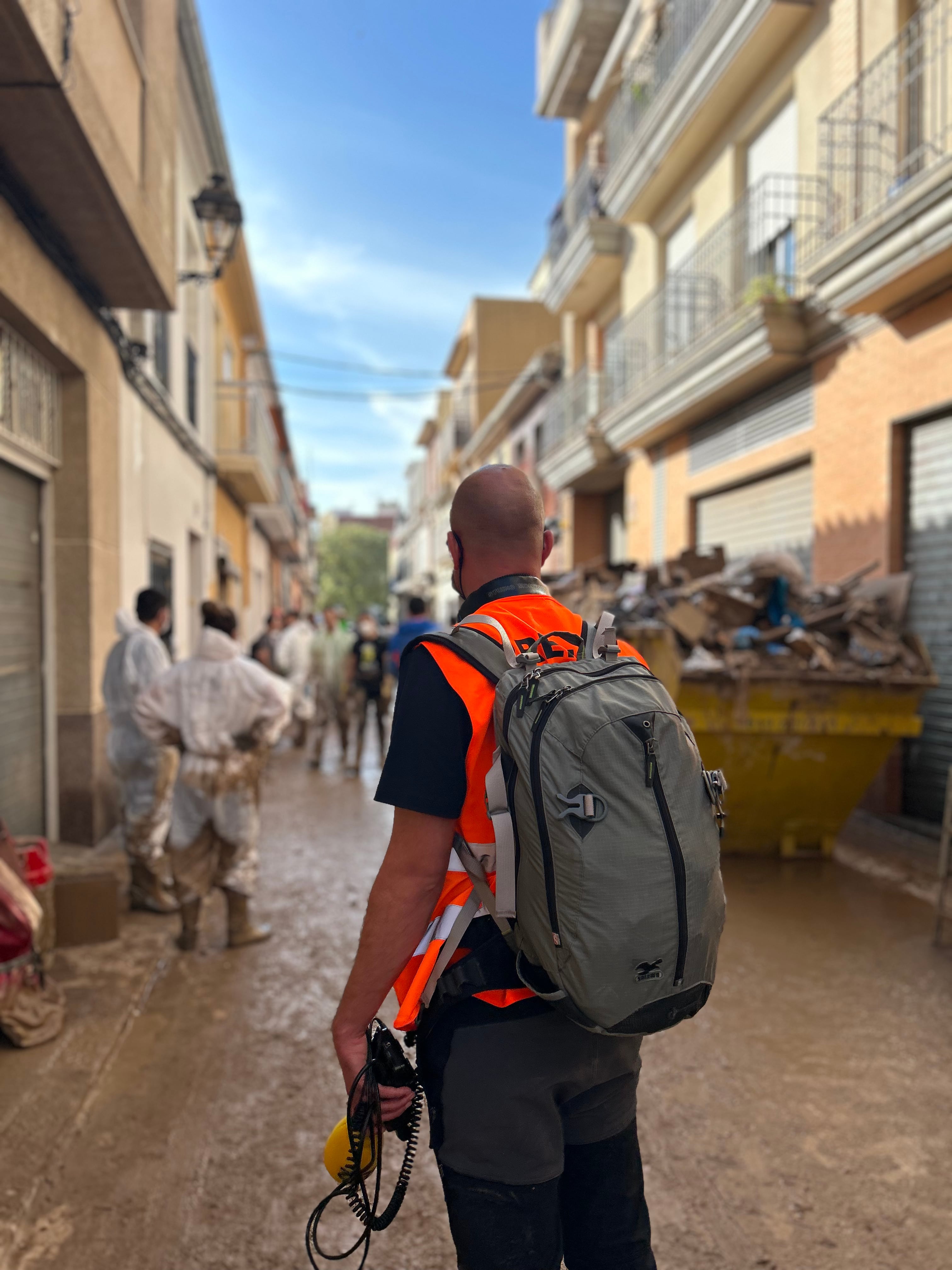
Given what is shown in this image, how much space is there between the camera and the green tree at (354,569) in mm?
69250

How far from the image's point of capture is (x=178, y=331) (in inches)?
460

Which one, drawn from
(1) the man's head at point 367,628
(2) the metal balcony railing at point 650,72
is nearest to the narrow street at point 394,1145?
(1) the man's head at point 367,628

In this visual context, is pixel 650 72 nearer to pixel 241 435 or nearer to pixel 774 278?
pixel 774 278

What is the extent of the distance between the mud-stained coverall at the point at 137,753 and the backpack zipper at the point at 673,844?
4453 millimetres

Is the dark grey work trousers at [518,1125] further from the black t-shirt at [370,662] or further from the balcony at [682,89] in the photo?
the balcony at [682,89]

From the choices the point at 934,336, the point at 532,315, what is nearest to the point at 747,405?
the point at 934,336

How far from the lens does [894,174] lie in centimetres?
811

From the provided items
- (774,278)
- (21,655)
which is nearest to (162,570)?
(21,655)

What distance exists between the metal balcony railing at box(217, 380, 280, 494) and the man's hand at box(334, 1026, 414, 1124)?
14.2 metres

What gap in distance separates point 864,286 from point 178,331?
26.3ft

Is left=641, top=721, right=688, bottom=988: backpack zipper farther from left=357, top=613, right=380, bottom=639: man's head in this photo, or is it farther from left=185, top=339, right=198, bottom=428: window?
left=185, top=339, right=198, bottom=428: window

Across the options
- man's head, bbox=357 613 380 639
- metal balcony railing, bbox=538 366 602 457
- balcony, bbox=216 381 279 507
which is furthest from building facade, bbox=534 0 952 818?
balcony, bbox=216 381 279 507

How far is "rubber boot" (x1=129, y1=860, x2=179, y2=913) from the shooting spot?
5.44 meters

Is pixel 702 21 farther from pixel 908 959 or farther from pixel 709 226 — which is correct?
pixel 908 959
